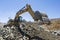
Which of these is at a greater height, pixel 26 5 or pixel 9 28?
pixel 26 5

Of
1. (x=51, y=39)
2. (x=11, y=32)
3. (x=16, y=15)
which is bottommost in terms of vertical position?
(x=51, y=39)

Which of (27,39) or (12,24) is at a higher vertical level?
(12,24)

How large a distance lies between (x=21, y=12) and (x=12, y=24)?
230cm

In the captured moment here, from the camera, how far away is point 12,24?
19.4 meters

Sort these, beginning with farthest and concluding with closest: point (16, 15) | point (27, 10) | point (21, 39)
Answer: point (16, 15)
point (27, 10)
point (21, 39)

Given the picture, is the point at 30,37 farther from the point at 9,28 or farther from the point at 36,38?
the point at 9,28

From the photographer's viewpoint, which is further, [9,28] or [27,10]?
[9,28]

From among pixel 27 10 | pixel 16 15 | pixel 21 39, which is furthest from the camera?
pixel 16 15

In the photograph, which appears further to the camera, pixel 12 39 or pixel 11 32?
pixel 11 32

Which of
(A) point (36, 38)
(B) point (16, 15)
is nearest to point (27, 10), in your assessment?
(B) point (16, 15)

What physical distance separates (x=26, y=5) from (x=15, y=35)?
3285 mm

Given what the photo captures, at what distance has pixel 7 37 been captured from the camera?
16.5 metres

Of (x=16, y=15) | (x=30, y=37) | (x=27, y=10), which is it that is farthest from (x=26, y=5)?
(x=30, y=37)

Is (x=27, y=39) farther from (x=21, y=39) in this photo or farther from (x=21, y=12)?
(x=21, y=12)
